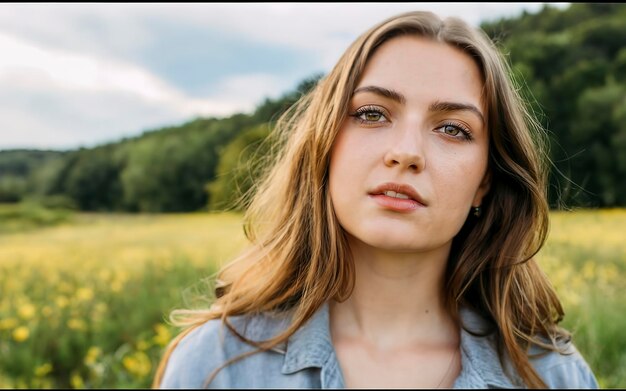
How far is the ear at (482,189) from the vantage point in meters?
2.03

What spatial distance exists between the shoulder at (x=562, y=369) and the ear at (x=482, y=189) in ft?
1.66

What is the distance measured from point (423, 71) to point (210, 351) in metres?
1.01

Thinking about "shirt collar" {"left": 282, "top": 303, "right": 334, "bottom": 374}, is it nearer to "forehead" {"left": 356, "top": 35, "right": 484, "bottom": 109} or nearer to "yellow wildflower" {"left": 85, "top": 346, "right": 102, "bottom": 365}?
"forehead" {"left": 356, "top": 35, "right": 484, "bottom": 109}

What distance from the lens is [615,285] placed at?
245 inches

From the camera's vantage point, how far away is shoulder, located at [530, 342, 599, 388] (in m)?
1.87

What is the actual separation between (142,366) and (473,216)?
102 inches

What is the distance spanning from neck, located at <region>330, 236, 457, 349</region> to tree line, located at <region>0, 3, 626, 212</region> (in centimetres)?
1524

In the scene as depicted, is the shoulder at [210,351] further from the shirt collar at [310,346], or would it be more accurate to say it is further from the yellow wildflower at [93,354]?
the yellow wildflower at [93,354]

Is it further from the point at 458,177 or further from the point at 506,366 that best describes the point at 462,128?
the point at 506,366

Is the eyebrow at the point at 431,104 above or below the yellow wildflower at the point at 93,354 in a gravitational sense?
above

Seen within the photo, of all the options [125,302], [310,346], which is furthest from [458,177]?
[125,302]

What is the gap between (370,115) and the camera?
5.83ft

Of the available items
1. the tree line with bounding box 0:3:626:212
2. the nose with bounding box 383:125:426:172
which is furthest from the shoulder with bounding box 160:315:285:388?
the tree line with bounding box 0:3:626:212

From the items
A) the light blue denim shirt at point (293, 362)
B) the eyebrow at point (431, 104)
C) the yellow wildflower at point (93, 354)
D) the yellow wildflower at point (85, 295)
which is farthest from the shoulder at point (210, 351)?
the yellow wildflower at point (85, 295)
